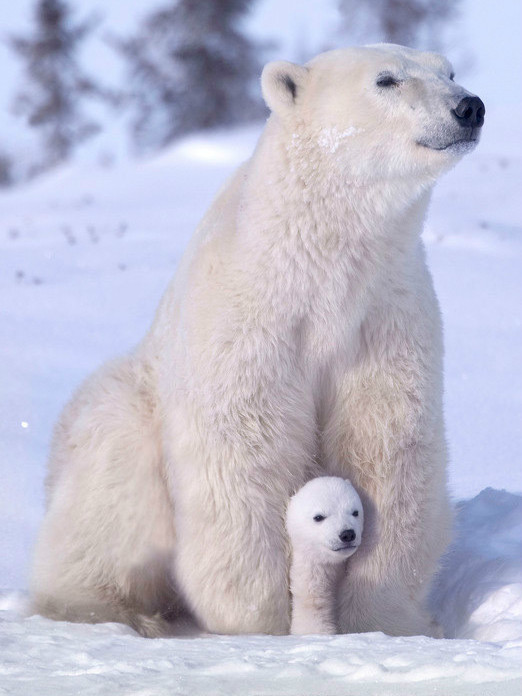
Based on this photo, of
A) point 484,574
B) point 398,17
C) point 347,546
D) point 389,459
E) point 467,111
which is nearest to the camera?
point 467,111

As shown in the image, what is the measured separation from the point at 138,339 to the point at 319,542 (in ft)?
15.4

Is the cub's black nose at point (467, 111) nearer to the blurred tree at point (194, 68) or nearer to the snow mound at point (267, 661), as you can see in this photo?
the snow mound at point (267, 661)

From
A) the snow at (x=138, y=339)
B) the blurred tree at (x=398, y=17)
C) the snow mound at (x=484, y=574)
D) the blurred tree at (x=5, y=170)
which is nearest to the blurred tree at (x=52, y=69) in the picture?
the blurred tree at (x=5, y=170)

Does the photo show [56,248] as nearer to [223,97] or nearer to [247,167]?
[247,167]

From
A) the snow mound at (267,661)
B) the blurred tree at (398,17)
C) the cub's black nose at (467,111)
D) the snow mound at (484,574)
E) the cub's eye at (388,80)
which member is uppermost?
the blurred tree at (398,17)

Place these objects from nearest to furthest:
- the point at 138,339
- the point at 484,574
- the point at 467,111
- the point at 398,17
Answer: the point at 467,111
the point at 484,574
the point at 138,339
the point at 398,17

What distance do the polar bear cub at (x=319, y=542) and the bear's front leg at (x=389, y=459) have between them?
8cm

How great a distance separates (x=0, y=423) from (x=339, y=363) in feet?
9.44

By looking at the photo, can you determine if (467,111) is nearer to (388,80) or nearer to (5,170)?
(388,80)

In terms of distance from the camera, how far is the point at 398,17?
25.0m

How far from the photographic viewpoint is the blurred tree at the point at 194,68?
82.9ft

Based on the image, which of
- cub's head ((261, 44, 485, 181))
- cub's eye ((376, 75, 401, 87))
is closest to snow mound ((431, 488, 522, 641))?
cub's head ((261, 44, 485, 181))

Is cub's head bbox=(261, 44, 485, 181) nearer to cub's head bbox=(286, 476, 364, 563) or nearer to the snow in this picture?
the snow

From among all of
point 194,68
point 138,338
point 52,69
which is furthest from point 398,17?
point 138,338
